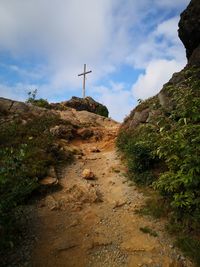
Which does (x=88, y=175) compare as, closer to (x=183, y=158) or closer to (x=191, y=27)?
(x=183, y=158)

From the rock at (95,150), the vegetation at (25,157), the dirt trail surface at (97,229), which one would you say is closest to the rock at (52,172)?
the vegetation at (25,157)

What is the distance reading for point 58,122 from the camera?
1981 cm

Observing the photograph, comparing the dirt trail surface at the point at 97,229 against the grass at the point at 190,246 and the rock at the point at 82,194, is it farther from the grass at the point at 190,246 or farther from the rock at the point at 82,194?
the grass at the point at 190,246

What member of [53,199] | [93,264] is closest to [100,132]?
[53,199]

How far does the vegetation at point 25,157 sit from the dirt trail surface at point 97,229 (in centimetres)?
93

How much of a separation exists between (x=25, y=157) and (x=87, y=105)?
21116 mm

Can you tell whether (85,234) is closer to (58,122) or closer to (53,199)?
(53,199)

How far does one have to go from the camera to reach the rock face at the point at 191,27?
14334mm

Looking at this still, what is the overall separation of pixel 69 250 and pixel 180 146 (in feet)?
12.9

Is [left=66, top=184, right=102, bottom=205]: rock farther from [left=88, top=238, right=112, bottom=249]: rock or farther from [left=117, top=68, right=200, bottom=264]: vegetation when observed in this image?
[left=117, top=68, right=200, bottom=264]: vegetation

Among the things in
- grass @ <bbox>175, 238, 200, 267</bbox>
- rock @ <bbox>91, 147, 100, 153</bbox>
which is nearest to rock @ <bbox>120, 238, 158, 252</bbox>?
grass @ <bbox>175, 238, 200, 267</bbox>

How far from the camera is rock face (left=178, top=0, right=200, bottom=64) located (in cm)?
1433

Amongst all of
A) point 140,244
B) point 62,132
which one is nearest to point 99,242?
point 140,244

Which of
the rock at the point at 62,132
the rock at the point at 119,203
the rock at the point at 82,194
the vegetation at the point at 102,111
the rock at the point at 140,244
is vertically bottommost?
the rock at the point at 140,244
